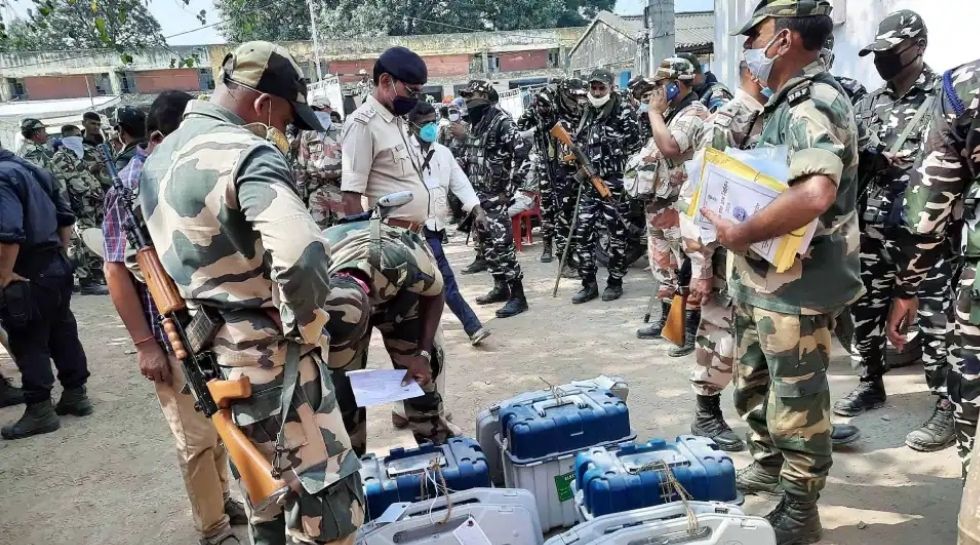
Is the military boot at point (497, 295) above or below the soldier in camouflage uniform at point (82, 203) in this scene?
below

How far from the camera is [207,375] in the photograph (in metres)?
1.87

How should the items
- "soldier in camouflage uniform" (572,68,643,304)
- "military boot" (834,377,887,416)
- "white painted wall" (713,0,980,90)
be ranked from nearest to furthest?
"military boot" (834,377,887,416) < "white painted wall" (713,0,980,90) < "soldier in camouflage uniform" (572,68,643,304)

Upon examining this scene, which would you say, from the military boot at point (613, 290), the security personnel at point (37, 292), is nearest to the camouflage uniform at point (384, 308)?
the security personnel at point (37, 292)

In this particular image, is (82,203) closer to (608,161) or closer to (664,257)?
(608,161)

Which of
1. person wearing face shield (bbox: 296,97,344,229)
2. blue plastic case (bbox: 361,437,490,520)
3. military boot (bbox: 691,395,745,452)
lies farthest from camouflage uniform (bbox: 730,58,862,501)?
person wearing face shield (bbox: 296,97,344,229)

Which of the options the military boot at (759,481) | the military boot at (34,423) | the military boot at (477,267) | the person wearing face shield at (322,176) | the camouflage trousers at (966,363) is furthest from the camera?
the military boot at (477,267)

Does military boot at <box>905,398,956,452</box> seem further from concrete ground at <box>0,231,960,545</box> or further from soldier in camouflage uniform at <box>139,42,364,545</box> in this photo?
soldier in camouflage uniform at <box>139,42,364,545</box>

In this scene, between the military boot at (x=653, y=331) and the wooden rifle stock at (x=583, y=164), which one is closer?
the military boot at (x=653, y=331)

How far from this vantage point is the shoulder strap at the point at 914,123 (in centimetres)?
323

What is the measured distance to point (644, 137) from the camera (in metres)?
6.53

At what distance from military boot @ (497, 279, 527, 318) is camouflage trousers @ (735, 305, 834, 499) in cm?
361

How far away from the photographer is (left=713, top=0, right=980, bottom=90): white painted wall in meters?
4.52

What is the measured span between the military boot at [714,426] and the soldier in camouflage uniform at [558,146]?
3159mm

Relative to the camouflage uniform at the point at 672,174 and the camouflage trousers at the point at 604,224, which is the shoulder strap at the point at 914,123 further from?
the camouflage trousers at the point at 604,224
